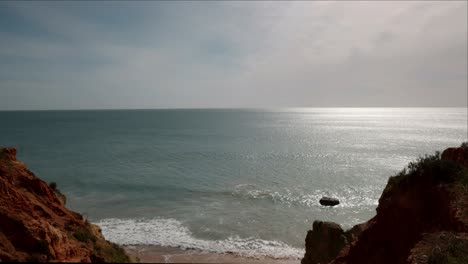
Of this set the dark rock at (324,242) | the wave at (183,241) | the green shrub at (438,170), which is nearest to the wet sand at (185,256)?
the wave at (183,241)

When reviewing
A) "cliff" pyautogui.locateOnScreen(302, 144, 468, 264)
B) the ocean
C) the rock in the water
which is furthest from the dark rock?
the rock in the water

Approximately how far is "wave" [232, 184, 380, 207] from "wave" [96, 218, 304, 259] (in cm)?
1209

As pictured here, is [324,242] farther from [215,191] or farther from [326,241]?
[215,191]

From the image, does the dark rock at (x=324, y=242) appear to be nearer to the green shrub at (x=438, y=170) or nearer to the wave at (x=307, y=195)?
the green shrub at (x=438, y=170)

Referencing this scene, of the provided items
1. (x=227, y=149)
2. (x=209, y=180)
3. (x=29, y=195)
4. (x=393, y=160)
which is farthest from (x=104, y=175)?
(x=393, y=160)

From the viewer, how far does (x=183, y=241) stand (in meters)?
29.3

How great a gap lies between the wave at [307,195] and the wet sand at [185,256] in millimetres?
14987

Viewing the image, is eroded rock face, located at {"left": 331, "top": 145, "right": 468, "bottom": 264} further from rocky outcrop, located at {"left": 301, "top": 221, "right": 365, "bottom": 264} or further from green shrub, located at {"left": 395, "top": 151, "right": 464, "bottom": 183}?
rocky outcrop, located at {"left": 301, "top": 221, "right": 365, "bottom": 264}

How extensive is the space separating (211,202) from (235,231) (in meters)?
9.23

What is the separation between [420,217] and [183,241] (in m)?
21.3

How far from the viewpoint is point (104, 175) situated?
53750 mm

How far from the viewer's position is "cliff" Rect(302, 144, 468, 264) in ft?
39.5

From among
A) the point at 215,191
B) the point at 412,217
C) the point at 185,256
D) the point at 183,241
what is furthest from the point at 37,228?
the point at 215,191

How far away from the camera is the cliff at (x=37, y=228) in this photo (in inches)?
332
